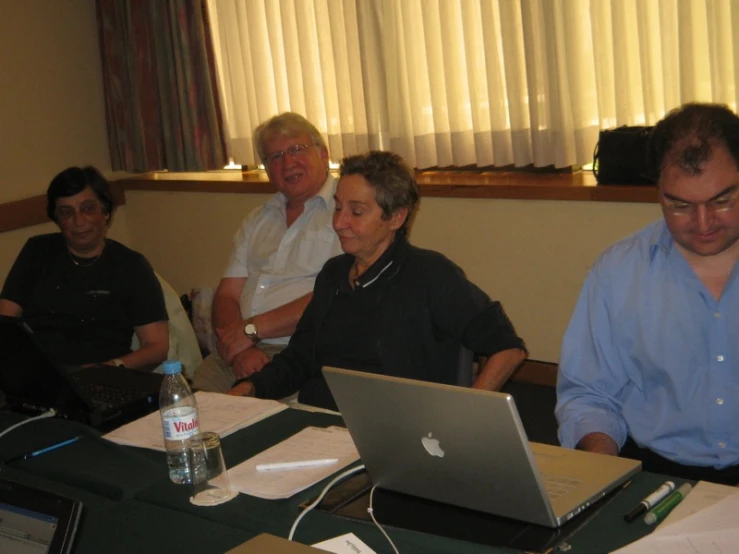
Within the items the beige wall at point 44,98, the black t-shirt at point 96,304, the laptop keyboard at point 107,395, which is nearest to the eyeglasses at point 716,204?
the laptop keyboard at point 107,395

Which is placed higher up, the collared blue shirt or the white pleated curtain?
the white pleated curtain

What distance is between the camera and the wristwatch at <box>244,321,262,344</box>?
304cm

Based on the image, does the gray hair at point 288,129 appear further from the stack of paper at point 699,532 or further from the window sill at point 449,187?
the stack of paper at point 699,532

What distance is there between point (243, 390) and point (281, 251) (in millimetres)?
865

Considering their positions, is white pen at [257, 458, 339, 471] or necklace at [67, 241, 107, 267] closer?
white pen at [257, 458, 339, 471]

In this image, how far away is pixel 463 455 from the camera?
4.56 feet

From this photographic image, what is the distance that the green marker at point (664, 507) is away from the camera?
4.56 feet

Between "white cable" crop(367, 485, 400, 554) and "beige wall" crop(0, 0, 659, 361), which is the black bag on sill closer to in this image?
"beige wall" crop(0, 0, 659, 361)

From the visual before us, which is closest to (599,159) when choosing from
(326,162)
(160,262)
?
(326,162)

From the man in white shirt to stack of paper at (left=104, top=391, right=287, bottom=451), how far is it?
772mm

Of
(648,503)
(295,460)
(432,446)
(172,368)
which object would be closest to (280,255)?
(172,368)

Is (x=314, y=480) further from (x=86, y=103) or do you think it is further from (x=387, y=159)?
(x=86, y=103)

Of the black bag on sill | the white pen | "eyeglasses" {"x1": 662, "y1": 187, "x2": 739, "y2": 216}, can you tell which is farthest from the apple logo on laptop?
the black bag on sill

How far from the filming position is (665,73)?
3.25 m
